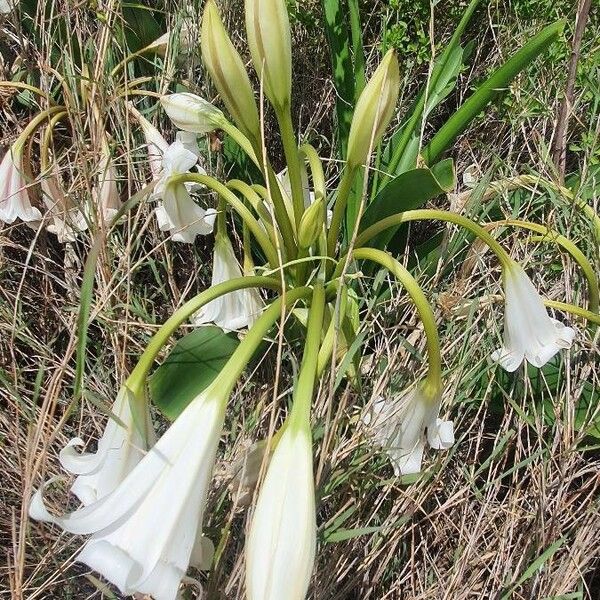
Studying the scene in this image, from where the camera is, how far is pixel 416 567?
0.97 m

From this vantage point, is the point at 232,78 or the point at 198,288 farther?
the point at 198,288

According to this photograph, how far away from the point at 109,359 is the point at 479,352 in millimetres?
526

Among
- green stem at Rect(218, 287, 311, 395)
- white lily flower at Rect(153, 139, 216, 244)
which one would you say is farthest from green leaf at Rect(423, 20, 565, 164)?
green stem at Rect(218, 287, 311, 395)

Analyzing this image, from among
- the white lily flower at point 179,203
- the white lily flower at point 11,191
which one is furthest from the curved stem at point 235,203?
the white lily flower at point 11,191

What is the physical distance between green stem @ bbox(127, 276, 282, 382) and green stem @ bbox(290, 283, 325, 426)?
0.05 metres

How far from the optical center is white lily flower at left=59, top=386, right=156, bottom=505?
25.3 inches

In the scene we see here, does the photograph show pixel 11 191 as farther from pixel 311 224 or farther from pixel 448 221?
pixel 448 221

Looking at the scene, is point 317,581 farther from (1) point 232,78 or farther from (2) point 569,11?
(2) point 569,11

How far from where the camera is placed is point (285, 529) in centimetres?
57

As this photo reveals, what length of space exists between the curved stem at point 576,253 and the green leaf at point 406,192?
0.10 meters

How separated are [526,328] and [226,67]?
0.45 m

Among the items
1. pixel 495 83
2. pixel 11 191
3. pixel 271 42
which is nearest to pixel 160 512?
pixel 271 42

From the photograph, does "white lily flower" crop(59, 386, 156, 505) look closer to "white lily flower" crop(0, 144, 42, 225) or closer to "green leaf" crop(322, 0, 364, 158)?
"white lily flower" crop(0, 144, 42, 225)

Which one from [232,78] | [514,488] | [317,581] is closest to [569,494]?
[514,488]
